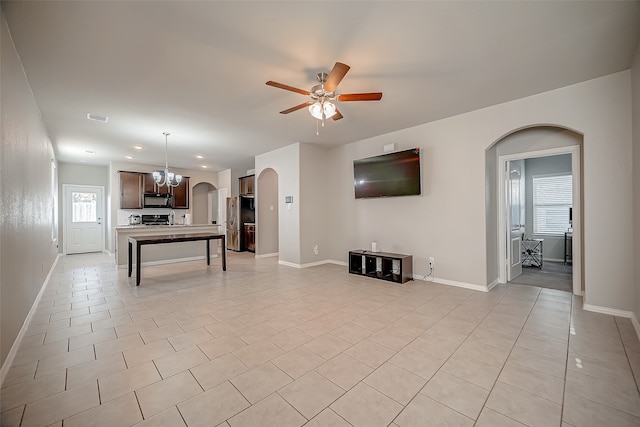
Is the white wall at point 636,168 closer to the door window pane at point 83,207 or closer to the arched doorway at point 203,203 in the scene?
the arched doorway at point 203,203

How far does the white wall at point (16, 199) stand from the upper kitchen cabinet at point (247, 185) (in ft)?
15.9

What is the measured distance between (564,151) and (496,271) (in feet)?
6.42

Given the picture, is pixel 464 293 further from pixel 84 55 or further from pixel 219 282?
pixel 84 55

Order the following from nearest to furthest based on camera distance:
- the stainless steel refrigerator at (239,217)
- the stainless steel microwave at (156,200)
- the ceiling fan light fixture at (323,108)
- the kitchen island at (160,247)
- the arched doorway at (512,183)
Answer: the ceiling fan light fixture at (323,108) → the arched doorway at (512,183) → the kitchen island at (160,247) → the stainless steel microwave at (156,200) → the stainless steel refrigerator at (239,217)

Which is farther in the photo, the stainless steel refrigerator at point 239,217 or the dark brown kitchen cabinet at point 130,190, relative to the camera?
the stainless steel refrigerator at point 239,217

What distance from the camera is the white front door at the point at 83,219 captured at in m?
7.81

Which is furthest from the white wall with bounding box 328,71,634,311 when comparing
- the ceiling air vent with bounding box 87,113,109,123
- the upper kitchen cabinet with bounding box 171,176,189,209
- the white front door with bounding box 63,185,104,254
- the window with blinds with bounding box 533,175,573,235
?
the white front door with bounding box 63,185,104,254

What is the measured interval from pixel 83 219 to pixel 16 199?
7.23 m

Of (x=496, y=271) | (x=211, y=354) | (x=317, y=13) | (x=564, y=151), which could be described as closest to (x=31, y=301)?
(x=211, y=354)

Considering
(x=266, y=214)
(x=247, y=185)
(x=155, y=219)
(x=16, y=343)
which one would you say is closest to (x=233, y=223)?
(x=247, y=185)

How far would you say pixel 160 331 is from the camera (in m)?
2.63

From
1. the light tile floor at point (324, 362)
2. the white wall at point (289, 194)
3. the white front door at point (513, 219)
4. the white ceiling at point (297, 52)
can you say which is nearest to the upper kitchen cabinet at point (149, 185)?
the white ceiling at point (297, 52)

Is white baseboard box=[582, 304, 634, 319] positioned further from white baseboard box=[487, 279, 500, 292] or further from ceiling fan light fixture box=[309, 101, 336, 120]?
ceiling fan light fixture box=[309, 101, 336, 120]

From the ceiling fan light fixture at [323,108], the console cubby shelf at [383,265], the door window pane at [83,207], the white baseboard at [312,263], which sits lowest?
the white baseboard at [312,263]
